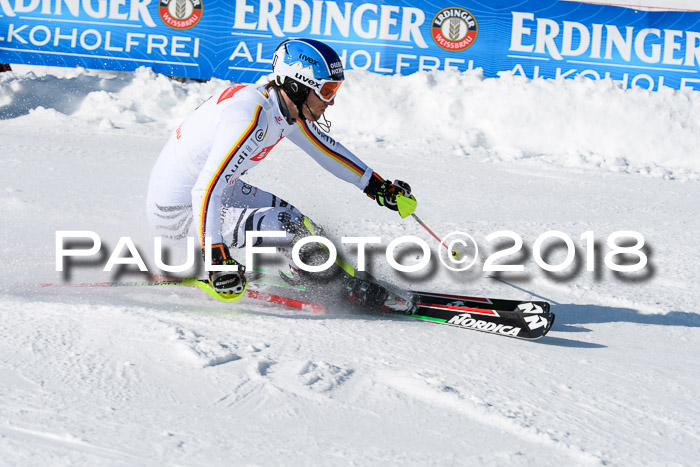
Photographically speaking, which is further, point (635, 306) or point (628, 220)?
point (628, 220)

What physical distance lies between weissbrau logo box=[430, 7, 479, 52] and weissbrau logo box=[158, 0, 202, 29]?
3.09 meters

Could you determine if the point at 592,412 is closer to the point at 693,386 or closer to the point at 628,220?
the point at 693,386

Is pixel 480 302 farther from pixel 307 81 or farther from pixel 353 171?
pixel 307 81

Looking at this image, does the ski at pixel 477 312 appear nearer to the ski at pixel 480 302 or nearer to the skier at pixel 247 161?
the ski at pixel 480 302

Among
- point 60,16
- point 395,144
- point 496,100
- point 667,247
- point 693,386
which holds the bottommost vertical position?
point 693,386

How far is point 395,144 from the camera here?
29.0 ft

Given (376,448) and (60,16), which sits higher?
(60,16)

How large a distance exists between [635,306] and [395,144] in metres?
4.53

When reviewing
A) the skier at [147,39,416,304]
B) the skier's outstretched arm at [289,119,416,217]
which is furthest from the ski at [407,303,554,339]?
the skier's outstretched arm at [289,119,416,217]

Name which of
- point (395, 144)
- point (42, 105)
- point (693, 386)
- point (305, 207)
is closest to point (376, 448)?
point (693, 386)

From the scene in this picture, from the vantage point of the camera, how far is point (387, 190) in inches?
177

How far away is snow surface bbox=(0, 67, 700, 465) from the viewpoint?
243 cm

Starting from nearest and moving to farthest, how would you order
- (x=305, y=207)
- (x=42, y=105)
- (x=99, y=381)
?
(x=99, y=381), (x=305, y=207), (x=42, y=105)

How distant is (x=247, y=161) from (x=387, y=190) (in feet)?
3.61
